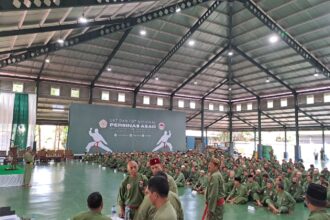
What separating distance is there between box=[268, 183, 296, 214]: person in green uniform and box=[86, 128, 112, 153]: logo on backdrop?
17.4 m

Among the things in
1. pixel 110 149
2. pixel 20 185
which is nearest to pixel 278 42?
pixel 110 149

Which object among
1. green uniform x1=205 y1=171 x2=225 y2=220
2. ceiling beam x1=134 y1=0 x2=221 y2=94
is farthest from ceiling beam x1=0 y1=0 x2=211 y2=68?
green uniform x1=205 y1=171 x2=225 y2=220

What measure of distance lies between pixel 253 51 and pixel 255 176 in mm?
13617

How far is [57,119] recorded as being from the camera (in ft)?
82.4

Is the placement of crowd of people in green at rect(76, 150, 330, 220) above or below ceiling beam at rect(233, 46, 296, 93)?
below

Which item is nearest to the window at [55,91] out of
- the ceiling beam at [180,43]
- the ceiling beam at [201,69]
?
the ceiling beam at [180,43]

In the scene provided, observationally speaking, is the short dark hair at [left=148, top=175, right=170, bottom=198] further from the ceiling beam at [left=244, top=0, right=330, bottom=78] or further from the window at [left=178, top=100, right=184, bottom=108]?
the window at [left=178, top=100, right=184, bottom=108]

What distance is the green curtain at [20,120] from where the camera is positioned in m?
19.1

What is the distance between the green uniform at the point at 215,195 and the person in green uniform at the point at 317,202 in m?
2.08

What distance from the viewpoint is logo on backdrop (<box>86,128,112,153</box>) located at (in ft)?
73.8

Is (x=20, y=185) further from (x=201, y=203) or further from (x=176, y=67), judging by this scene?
(x=176, y=67)

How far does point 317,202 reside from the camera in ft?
7.55

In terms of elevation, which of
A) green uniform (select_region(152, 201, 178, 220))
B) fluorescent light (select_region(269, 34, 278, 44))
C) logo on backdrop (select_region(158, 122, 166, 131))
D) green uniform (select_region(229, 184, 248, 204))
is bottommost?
green uniform (select_region(229, 184, 248, 204))

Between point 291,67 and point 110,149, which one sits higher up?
point 291,67
